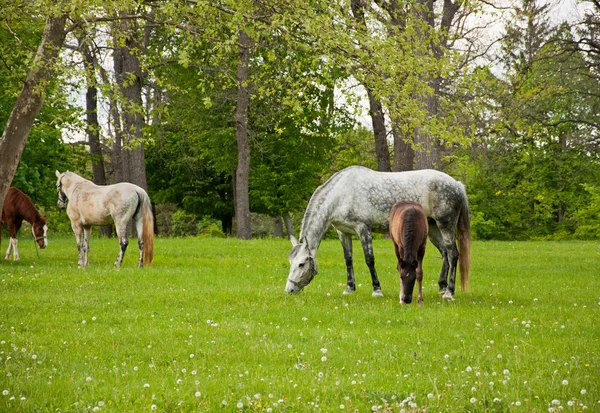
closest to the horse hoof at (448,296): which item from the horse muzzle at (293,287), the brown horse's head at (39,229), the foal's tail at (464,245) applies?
the foal's tail at (464,245)

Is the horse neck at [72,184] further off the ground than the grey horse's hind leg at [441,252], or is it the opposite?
the horse neck at [72,184]

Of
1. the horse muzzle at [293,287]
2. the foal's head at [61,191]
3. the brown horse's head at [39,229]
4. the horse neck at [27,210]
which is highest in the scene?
the foal's head at [61,191]

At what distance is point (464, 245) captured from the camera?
13.2 metres

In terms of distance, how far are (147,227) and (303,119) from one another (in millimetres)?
5131

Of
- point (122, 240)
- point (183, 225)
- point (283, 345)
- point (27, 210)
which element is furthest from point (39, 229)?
point (183, 225)

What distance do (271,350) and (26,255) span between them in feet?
53.6

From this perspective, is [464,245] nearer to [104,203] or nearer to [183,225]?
[104,203]

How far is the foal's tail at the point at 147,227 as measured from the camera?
57.3 ft

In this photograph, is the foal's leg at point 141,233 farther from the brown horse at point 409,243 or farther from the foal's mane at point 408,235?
the foal's mane at point 408,235

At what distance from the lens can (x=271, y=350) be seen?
8.03 m

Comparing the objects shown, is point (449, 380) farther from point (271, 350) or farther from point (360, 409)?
point (271, 350)

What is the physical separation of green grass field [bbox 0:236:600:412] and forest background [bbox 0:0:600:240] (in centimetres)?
340

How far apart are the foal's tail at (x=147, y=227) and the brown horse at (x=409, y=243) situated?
27.0 feet

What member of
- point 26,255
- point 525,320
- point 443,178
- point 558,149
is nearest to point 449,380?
point 525,320
